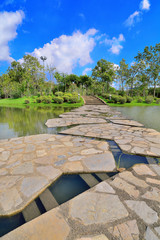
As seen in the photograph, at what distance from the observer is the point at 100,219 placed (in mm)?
1100

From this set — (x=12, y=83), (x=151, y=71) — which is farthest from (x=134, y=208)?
(x=12, y=83)

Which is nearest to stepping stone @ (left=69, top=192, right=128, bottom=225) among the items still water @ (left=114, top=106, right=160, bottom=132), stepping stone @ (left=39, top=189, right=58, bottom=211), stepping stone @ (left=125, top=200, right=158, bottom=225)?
stepping stone @ (left=125, top=200, right=158, bottom=225)

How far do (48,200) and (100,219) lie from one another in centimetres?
63

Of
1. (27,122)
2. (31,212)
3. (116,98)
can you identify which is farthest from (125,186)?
(116,98)

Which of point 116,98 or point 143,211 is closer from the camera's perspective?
point 143,211

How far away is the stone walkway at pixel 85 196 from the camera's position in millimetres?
999

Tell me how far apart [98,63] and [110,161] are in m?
29.6

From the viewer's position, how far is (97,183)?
5.31ft

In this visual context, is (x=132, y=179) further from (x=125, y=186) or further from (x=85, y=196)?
(x=85, y=196)

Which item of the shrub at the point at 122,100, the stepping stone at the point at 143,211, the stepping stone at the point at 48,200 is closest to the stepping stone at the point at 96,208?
the stepping stone at the point at 143,211

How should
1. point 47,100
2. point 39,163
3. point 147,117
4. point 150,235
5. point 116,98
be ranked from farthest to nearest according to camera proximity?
point 116,98 < point 47,100 < point 147,117 < point 39,163 < point 150,235

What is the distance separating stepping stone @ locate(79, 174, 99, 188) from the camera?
160 cm

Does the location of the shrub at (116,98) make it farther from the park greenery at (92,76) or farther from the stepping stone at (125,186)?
the stepping stone at (125,186)

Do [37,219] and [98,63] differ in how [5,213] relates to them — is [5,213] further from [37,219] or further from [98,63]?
[98,63]
